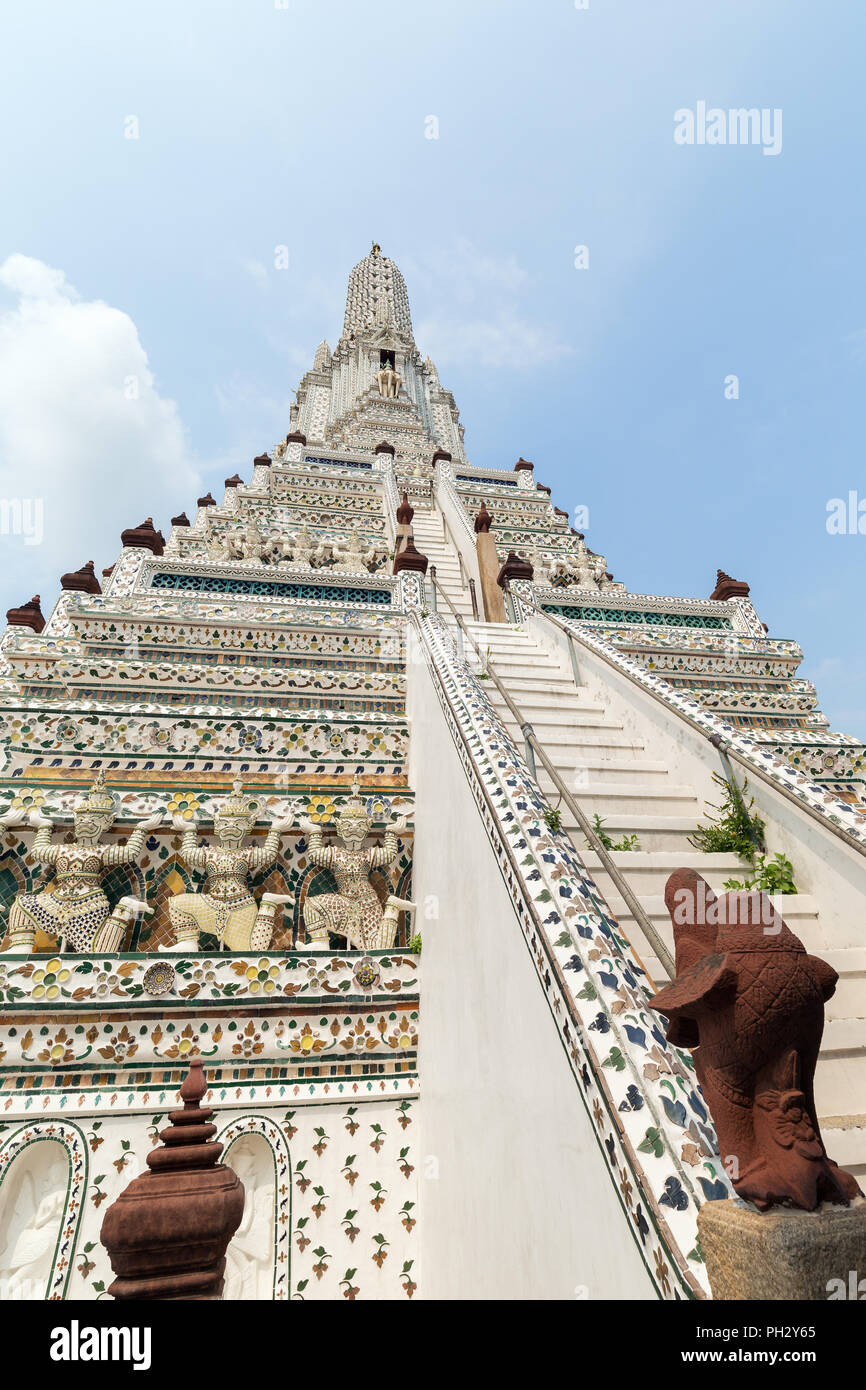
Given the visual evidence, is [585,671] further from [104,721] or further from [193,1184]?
[193,1184]

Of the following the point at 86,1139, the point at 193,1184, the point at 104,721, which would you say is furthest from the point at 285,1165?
the point at 104,721

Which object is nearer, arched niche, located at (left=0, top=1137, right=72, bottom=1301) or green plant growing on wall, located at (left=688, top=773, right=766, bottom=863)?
arched niche, located at (left=0, top=1137, right=72, bottom=1301)

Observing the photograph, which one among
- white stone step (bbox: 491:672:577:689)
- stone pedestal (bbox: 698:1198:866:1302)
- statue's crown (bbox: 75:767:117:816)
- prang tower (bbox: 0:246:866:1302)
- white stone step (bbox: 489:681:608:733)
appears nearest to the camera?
stone pedestal (bbox: 698:1198:866:1302)

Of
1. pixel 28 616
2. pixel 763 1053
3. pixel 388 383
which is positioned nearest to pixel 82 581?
pixel 28 616

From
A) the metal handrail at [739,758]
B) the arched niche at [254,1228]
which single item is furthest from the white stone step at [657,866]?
the arched niche at [254,1228]

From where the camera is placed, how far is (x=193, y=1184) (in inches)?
83.6

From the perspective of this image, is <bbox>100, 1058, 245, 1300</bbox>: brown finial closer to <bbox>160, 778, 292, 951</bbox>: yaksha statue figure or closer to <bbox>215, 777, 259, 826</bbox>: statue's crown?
<bbox>160, 778, 292, 951</bbox>: yaksha statue figure

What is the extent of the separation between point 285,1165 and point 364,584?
7377 millimetres

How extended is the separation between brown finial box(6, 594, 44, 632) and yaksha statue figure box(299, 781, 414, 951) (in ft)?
17.7

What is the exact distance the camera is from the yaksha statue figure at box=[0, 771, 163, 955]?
4129mm

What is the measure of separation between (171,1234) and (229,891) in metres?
2.53

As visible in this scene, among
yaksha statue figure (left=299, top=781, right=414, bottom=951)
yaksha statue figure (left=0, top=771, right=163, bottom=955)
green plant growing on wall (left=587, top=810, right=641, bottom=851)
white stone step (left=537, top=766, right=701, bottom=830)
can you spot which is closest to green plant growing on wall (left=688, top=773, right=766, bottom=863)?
white stone step (left=537, top=766, right=701, bottom=830)

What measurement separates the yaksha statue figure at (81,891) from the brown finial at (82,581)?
4379mm
